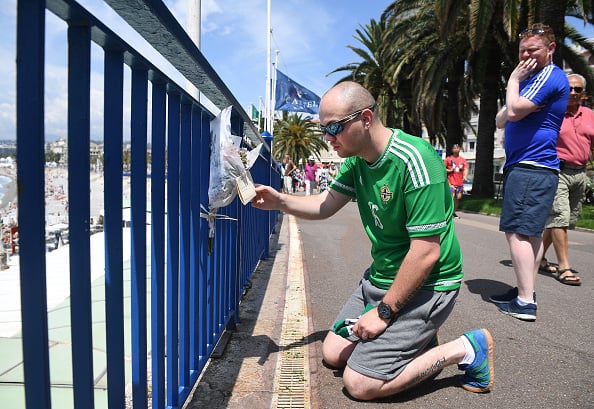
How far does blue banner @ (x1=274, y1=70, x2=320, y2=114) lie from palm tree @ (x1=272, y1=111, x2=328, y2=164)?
34757 mm

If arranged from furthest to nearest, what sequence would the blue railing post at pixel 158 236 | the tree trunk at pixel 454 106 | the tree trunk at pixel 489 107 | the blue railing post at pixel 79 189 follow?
the tree trunk at pixel 454 106 < the tree trunk at pixel 489 107 < the blue railing post at pixel 158 236 < the blue railing post at pixel 79 189

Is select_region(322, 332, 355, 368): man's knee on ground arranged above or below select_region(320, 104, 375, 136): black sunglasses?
below

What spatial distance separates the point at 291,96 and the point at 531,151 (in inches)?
788

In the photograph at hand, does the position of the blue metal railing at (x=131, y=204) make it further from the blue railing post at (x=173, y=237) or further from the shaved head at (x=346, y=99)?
the shaved head at (x=346, y=99)

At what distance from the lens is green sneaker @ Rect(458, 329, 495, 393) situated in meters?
2.19

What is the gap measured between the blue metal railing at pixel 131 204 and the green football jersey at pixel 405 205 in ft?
2.79

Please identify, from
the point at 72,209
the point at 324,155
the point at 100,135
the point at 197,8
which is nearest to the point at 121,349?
the point at 72,209

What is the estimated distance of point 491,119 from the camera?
18406mm

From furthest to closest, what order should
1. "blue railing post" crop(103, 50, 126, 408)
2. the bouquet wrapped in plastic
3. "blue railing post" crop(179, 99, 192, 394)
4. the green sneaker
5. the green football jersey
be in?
the green sneaker → the green football jersey → the bouquet wrapped in plastic → "blue railing post" crop(179, 99, 192, 394) → "blue railing post" crop(103, 50, 126, 408)

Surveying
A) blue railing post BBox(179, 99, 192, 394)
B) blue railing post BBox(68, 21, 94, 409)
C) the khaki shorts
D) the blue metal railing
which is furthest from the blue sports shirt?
blue railing post BBox(68, 21, 94, 409)

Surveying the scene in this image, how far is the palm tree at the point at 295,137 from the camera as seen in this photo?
59.0m

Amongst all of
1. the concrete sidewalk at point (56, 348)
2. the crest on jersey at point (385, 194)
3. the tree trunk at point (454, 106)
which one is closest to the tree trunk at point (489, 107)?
the tree trunk at point (454, 106)

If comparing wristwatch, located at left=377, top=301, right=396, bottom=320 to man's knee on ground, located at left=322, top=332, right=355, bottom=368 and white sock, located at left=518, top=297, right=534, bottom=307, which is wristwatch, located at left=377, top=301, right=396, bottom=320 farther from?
white sock, located at left=518, top=297, right=534, bottom=307

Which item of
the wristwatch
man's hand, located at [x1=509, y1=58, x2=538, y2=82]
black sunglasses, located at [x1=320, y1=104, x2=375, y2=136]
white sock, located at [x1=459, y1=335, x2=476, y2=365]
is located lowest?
white sock, located at [x1=459, y1=335, x2=476, y2=365]
